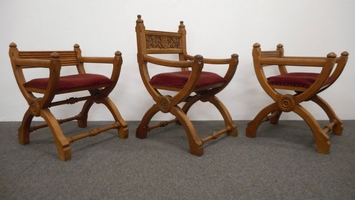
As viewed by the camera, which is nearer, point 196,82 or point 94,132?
point 196,82

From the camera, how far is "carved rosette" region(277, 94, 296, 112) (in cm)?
182

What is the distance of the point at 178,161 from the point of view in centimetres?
165

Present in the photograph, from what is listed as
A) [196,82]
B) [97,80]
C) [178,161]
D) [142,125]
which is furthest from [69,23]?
[178,161]

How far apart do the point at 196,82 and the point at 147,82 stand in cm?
45

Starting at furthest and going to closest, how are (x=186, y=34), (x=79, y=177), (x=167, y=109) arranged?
(x=186, y=34) → (x=167, y=109) → (x=79, y=177)

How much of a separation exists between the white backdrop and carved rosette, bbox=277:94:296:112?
76 cm

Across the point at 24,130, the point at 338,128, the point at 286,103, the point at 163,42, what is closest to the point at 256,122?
the point at 286,103

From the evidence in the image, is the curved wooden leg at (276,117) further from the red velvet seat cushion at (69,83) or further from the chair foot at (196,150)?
the red velvet seat cushion at (69,83)

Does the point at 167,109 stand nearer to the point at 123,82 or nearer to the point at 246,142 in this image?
the point at 246,142

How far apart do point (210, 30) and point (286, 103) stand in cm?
112

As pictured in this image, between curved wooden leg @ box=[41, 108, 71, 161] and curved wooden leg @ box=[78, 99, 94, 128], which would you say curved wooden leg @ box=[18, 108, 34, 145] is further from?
curved wooden leg @ box=[78, 99, 94, 128]

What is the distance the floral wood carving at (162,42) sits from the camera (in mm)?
2014

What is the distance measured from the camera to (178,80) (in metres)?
1.74

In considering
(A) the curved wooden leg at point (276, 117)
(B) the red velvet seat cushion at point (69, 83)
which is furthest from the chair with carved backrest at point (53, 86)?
(A) the curved wooden leg at point (276, 117)
